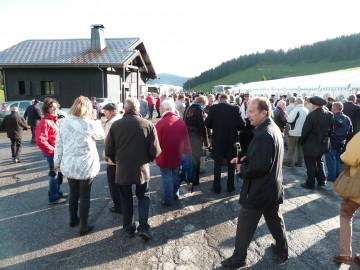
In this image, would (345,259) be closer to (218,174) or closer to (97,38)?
(218,174)

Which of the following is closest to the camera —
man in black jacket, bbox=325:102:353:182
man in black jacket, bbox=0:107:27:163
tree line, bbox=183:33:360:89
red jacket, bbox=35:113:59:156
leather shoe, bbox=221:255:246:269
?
leather shoe, bbox=221:255:246:269

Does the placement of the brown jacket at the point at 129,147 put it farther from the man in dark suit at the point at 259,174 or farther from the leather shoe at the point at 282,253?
the leather shoe at the point at 282,253

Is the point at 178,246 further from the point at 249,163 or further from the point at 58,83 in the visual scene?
the point at 58,83

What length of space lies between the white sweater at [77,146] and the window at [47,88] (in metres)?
19.4

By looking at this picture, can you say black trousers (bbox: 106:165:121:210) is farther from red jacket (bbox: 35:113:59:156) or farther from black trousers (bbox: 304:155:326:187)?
black trousers (bbox: 304:155:326:187)

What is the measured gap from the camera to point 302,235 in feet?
12.9

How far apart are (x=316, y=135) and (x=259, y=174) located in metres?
3.48

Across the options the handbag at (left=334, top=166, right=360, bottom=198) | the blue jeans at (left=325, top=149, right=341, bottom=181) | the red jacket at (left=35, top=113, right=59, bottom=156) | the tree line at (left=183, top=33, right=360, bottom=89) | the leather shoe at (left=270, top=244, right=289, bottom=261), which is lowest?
the leather shoe at (left=270, top=244, right=289, bottom=261)

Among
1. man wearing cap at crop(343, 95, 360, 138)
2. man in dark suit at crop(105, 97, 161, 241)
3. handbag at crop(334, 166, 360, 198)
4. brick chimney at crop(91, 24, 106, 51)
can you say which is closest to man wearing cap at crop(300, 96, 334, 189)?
man wearing cap at crop(343, 95, 360, 138)

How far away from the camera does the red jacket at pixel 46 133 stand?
4.57m

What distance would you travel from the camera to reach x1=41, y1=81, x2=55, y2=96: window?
21297 mm

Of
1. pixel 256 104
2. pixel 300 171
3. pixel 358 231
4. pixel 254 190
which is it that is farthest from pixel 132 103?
pixel 300 171

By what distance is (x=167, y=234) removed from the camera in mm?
3955

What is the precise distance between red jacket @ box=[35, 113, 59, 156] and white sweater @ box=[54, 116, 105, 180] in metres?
0.88
